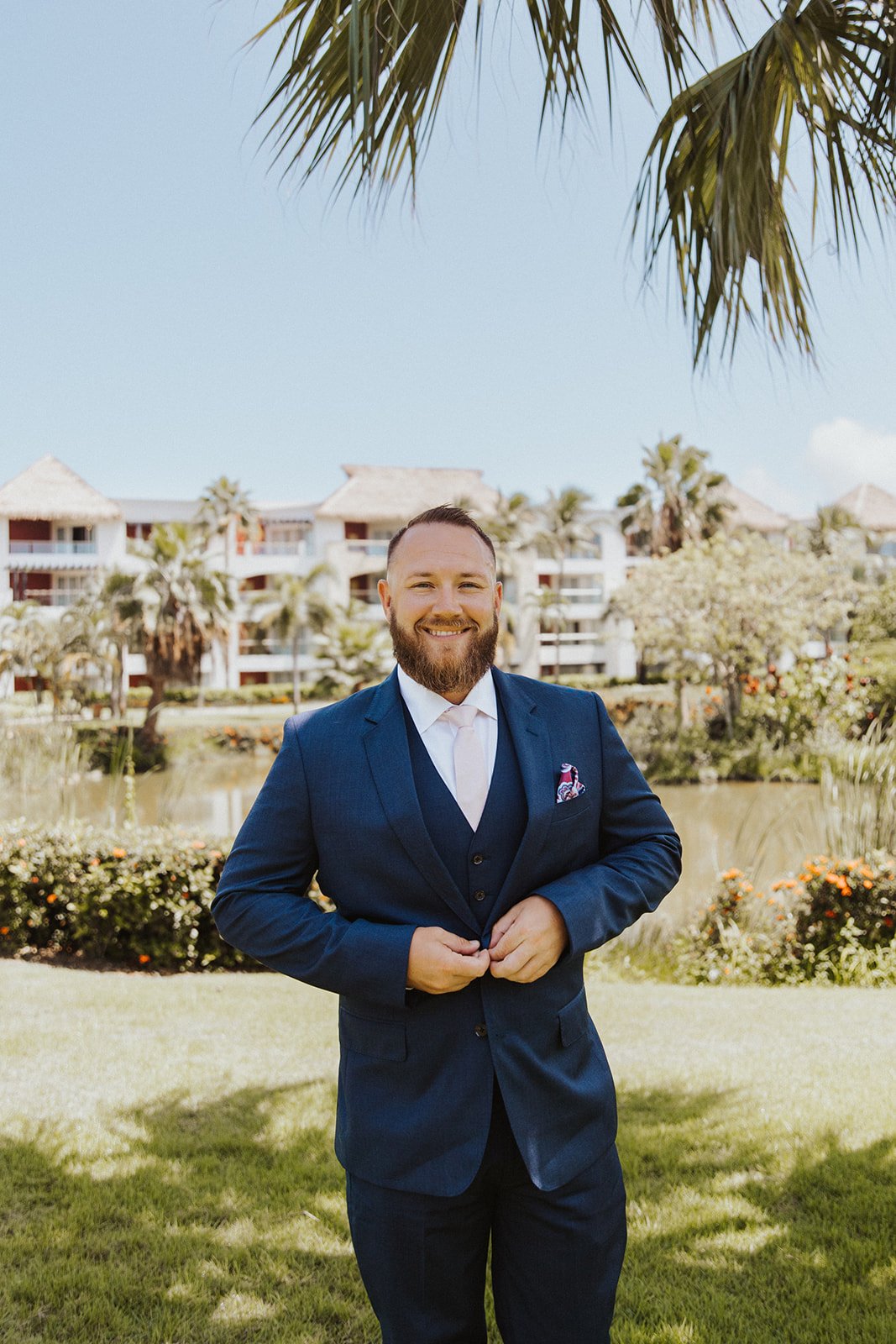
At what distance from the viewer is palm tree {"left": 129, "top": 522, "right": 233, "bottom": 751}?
31.1 metres

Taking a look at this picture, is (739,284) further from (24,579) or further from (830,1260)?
(24,579)

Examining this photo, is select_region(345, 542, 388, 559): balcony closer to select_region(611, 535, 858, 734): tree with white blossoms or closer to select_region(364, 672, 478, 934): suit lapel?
select_region(611, 535, 858, 734): tree with white blossoms

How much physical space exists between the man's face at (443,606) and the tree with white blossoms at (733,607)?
24199mm

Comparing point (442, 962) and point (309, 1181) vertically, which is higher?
point (442, 962)

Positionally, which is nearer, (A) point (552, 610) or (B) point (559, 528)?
(B) point (559, 528)

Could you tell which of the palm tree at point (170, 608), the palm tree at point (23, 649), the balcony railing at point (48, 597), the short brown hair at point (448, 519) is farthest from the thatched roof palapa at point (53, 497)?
the short brown hair at point (448, 519)

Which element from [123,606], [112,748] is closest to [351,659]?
[123,606]

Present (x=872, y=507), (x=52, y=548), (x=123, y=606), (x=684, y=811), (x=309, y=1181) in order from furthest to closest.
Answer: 1. (x=872, y=507)
2. (x=52, y=548)
3. (x=123, y=606)
4. (x=684, y=811)
5. (x=309, y=1181)

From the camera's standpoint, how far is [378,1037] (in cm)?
191

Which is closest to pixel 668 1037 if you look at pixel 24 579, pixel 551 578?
pixel 24 579

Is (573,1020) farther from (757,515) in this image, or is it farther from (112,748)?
(757,515)

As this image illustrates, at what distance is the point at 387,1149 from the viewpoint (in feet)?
6.15

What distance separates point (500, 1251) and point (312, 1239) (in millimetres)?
1614

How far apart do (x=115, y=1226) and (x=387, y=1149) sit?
2.05 meters
